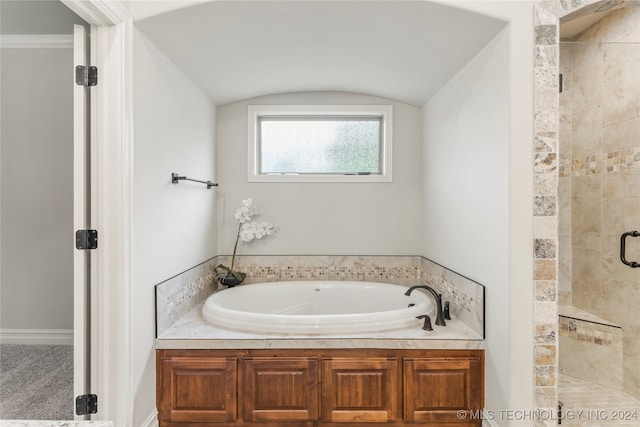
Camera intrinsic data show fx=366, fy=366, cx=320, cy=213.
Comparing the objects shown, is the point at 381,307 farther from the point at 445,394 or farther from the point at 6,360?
the point at 6,360

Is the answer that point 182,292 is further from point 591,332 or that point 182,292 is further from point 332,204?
point 591,332

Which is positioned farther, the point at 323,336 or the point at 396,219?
the point at 396,219

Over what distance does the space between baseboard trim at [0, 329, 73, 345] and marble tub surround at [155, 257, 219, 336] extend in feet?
4.18

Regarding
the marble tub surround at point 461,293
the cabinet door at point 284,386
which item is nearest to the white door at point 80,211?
the cabinet door at point 284,386

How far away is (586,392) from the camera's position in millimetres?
2320

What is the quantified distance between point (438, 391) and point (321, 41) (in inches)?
79.6

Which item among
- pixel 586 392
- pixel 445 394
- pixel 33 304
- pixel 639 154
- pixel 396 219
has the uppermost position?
pixel 639 154

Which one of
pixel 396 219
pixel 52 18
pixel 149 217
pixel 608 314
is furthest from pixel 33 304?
pixel 608 314

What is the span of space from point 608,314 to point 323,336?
1.97m

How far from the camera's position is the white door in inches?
65.2

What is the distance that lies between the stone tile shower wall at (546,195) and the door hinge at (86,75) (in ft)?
6.67

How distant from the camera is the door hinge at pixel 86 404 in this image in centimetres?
166

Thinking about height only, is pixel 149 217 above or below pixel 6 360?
above

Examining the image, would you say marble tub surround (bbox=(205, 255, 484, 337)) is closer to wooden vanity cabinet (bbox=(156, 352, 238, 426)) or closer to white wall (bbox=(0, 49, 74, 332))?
wooden vanity cabinet (bbox=(156, 352, 238, 426))
